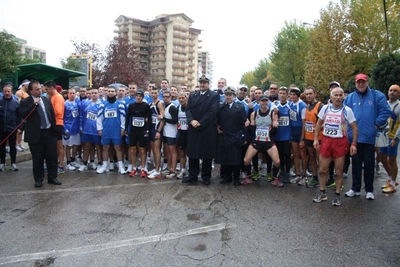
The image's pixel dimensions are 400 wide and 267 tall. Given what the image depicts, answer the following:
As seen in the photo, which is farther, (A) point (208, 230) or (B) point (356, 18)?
(B) point (356, 18)

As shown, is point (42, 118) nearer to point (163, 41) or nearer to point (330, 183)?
point (330, 183)

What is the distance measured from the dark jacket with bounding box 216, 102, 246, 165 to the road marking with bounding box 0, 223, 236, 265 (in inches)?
108

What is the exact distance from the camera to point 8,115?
9.16 meters

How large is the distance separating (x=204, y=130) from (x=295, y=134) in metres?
2.09

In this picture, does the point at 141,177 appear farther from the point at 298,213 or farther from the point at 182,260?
the point at 182,260

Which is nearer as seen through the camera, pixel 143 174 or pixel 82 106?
pixel 143 174

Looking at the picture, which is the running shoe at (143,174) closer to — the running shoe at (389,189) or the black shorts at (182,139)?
the black shorts at (182,139)

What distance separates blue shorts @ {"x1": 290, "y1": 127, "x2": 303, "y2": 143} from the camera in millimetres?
7953

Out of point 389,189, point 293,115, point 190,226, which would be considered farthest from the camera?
point 293,115

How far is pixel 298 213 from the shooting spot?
19.0 ft

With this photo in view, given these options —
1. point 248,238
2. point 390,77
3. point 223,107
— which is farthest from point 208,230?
point 390,77

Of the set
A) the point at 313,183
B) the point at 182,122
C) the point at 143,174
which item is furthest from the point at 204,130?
the point at 313,183

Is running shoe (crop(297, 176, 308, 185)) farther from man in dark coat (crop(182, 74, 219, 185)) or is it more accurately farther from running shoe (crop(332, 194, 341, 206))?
man in dark coat (crop(182, 74, 219, 185))

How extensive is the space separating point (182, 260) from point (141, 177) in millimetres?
4683
